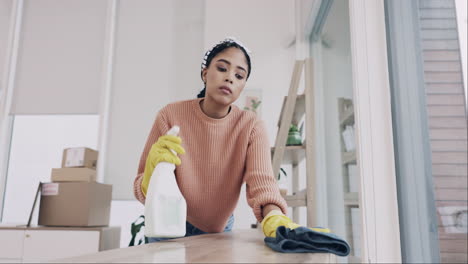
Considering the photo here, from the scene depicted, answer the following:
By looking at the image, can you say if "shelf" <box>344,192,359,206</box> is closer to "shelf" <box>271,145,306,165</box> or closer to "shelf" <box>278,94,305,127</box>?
"shelf" <box>271,145,306,165</box>

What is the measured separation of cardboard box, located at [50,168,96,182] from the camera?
9.48 feet

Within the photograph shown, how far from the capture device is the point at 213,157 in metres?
1.21

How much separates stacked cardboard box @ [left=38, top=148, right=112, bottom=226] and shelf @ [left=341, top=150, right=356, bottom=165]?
183cm

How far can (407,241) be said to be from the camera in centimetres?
128

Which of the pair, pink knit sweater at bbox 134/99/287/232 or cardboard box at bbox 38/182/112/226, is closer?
pink knit sweater at bbox 134/99/287/232

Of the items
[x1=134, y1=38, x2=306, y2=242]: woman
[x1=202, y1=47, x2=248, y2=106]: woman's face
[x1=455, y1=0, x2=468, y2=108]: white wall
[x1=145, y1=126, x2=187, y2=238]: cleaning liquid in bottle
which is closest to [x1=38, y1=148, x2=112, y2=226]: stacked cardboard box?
[x1=134, y1=38, x2=306, y2=242]: woman

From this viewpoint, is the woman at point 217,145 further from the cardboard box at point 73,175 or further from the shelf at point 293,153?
the cardboard box at point 73,175

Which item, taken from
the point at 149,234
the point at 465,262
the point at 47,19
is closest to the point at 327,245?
the point at 149,234

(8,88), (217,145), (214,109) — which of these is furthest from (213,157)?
(8,88)

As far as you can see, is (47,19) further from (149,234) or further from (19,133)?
(149,234)

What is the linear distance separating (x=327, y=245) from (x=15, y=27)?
3947mm

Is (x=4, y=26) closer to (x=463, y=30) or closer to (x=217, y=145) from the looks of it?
(x=217, y=145)

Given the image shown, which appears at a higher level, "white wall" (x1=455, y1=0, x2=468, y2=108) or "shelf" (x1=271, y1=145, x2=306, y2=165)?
"white wall" (x1=455, y1=0, x2=468, y2=108)

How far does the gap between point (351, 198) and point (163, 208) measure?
1.33 metres
